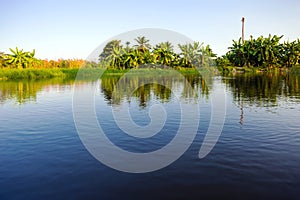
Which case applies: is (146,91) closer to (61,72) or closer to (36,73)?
(36,73)

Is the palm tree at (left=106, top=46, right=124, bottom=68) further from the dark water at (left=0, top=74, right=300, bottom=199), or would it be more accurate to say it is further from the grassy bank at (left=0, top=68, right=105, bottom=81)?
the dark water at (left=0, top=74, right=300, bottom=199)

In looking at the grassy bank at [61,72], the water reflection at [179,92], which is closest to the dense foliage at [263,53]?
the grassy bank at [61,72]

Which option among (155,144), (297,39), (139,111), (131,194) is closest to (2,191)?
(131,194)

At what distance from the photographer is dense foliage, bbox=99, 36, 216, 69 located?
291ft

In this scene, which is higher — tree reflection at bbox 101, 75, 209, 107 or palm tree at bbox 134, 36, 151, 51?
palm tree at bbox 134, 36, 151, 51

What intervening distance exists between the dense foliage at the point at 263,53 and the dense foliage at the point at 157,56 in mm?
8790

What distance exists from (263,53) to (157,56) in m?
33.4

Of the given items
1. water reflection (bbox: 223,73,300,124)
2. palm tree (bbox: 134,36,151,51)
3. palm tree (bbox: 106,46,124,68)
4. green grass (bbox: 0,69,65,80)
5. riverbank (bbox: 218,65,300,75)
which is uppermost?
palm tree (bbox: 134,36,151,51)

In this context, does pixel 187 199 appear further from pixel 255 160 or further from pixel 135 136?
pixel 135 136

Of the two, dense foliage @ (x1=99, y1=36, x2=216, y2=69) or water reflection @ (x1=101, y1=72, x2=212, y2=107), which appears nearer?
water reflection @ (x1=101, y1=72, x2=212, y2=107)

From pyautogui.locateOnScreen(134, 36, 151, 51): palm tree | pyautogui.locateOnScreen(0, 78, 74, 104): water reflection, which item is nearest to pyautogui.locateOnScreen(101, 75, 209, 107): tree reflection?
pyautogui.locateOnScreen(0, 78, 74, 104): water reflection

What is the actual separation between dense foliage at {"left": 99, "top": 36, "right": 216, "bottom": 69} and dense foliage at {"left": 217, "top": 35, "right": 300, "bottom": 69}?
8790mm

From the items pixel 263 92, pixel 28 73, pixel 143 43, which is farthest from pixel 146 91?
pixel 143 43

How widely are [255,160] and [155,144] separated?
4296 mm
